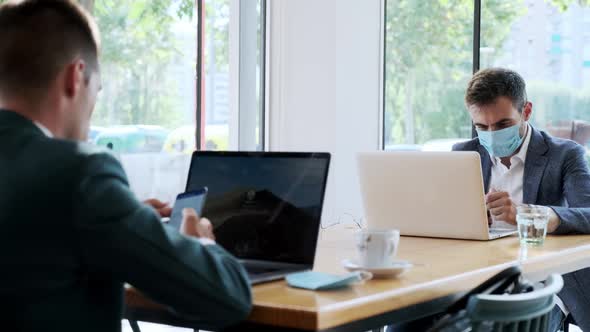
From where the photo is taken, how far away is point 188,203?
185cm

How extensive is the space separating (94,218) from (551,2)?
4.70m

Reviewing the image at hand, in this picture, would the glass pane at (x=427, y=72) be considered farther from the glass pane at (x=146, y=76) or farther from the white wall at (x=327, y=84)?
the glass pane at (x=146, y=76)

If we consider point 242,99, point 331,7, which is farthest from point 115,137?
point 331,7

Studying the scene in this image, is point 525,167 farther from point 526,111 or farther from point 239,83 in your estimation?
point 239,83

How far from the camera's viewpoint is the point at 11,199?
132 centimetres

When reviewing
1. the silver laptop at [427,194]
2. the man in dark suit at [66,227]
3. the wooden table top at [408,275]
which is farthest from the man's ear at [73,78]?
the silver laptop at [427,194]

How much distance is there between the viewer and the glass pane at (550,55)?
539 centimetres

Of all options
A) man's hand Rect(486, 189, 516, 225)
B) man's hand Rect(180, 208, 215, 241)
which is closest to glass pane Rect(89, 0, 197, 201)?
man's hand Rect(486, 189, 516, 225)

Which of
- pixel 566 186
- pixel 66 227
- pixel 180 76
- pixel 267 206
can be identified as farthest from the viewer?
pixel 180 76

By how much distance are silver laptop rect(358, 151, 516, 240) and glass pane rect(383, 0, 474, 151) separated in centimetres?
317

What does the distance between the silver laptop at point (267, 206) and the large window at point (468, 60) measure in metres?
3.84

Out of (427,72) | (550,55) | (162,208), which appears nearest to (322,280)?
(162,208)

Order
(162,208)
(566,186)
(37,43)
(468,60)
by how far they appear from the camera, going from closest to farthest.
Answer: (37,43)
(162,208)
(566,186)
(468,60)

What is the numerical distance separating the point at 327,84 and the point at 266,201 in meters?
3.64
